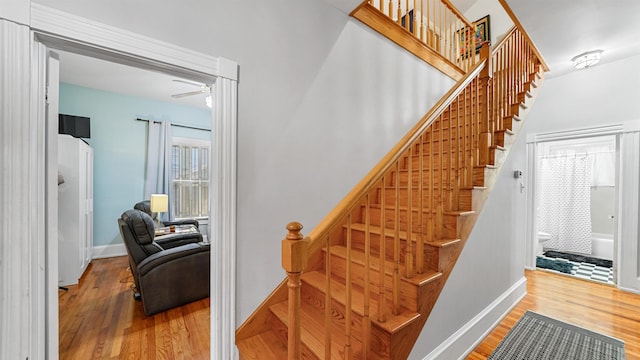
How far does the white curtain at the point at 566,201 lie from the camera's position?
4.75 metres

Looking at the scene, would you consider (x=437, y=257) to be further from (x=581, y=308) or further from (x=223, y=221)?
(x=581, y=308)

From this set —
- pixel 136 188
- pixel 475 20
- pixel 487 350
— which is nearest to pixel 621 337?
pixel 487 350

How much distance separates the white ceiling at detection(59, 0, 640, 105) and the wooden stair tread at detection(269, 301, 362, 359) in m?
2.48

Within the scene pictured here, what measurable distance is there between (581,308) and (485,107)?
244 cm

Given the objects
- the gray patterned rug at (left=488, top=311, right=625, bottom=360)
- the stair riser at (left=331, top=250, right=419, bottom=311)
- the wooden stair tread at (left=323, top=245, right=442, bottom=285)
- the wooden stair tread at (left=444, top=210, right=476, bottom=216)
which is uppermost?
the wooden stair tread at (left=444, top=210, right=476, bottom=216)

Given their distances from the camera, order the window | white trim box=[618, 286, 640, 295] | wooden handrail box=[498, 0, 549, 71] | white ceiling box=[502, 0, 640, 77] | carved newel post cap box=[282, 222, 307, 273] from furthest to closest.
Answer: the window, white trim box=[618, 286, 640, 295], wooden handrail box=[498, 0, 549, 71], white ceiling box=[502, 0, 640, 77], carved newel post cap box=[282, 222, 307, 273]

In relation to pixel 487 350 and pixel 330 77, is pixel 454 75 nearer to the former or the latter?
pixel 330 77

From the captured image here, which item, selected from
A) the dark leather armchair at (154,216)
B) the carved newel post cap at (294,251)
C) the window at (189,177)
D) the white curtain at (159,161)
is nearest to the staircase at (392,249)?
the carved newel post cap at (294,251)

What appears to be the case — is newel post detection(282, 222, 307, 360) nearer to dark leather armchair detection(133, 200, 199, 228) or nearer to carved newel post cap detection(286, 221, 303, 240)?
carved newel post cap detection(286, 221, 303, 240)

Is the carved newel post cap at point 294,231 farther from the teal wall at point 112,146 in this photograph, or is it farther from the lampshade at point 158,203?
the teal wall at point 112,146

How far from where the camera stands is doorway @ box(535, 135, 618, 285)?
4.54 m

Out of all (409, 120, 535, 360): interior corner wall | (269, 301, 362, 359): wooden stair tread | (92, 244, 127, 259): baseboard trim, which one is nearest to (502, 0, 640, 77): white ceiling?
(409, 120, 535, 360): interior corner wall

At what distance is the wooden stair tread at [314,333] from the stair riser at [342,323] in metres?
0.04

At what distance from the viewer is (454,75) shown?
355 centimetres
